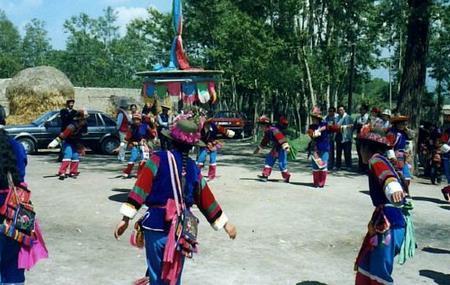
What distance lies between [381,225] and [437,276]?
2.34 meters

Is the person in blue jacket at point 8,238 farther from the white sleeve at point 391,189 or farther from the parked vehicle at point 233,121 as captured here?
the parked vehicle at point 233,121

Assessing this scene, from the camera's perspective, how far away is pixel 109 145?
22406 mm

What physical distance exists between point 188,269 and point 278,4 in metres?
21.9

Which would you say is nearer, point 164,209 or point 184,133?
point 164,209

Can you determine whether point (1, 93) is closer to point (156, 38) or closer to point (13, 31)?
point (156, 38)

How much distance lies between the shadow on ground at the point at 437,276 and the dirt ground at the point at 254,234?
0.01m

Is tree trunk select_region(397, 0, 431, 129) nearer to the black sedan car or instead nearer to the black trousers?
the black trousers

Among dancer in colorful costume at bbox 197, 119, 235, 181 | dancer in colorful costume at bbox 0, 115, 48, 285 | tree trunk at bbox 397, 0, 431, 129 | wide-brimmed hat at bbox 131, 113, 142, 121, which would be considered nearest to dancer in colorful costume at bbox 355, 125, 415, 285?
dancer in colorful costume at bbox 0, 115, 48, 285

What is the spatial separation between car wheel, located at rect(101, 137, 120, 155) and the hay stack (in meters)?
7.15

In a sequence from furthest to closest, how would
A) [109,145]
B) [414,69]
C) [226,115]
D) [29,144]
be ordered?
1. [226,115]
2. [109,145]
3. [29,144]
4. [414,69]

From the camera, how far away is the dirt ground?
7.01 m

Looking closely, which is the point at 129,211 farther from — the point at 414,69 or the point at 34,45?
the point at 34,45

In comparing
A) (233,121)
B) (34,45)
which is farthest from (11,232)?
(34,45)

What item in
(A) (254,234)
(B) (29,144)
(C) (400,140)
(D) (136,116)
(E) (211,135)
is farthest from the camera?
(B) (29,144)
